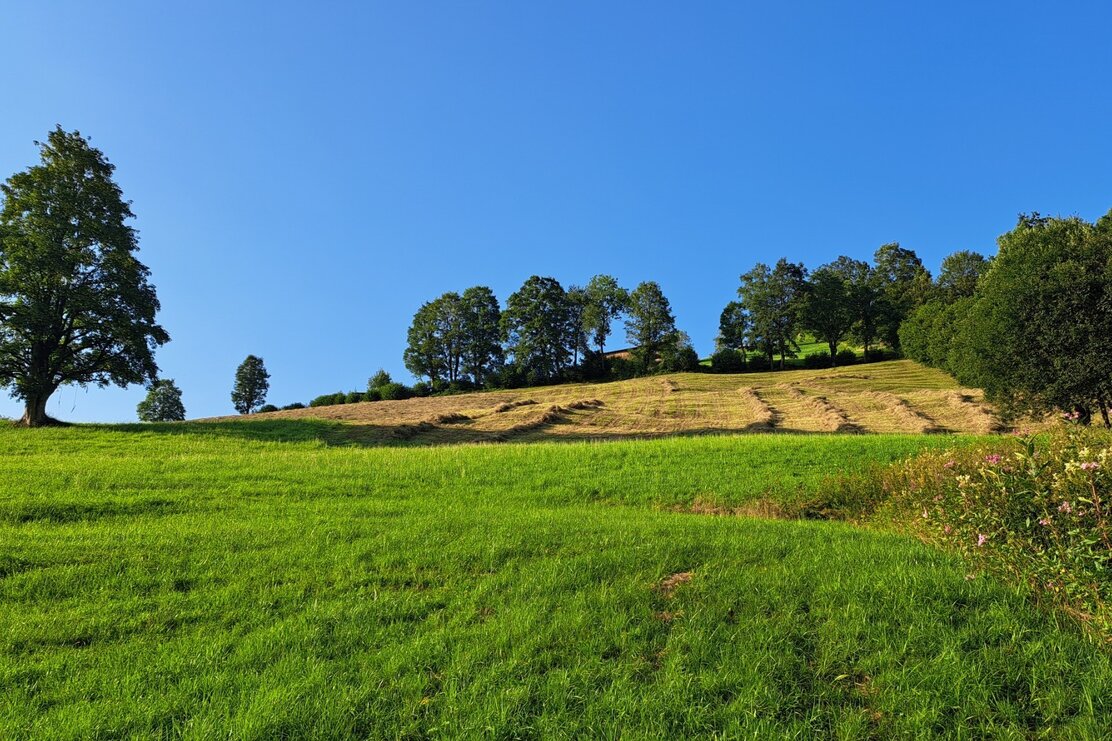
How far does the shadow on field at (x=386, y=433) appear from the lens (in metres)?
30.2

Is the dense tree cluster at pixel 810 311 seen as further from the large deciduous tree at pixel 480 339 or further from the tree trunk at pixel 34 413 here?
the tree trunk at pixel 34 413

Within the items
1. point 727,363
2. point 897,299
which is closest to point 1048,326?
point 727,363

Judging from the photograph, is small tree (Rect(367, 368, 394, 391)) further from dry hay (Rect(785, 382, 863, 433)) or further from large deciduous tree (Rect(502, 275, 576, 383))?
dry hay (Rect(785, 382, 863, 433))

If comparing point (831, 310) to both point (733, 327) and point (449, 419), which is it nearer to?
point (733, 327)

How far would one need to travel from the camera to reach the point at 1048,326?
24.8 m

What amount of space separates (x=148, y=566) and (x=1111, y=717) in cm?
1071

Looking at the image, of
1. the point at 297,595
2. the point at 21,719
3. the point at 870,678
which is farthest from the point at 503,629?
the point at 21,719

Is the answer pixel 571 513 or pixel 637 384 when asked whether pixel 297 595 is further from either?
pixel 637 384

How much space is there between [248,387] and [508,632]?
91012 mm

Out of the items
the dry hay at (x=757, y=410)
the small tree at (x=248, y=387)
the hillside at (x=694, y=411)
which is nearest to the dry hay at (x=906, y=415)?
the hillside at (x=694, y=411)

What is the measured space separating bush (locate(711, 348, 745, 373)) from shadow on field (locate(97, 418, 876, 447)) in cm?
Answer: 4381

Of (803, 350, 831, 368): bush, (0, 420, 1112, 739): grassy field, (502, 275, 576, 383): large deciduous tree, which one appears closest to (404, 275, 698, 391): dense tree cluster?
(502, 275, 576, 383): large deciduous tree

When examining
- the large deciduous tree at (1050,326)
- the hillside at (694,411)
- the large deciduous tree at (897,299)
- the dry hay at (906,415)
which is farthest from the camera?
the large deciduous tree at (897,299)

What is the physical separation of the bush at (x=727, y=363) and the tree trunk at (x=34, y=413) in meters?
69.0
